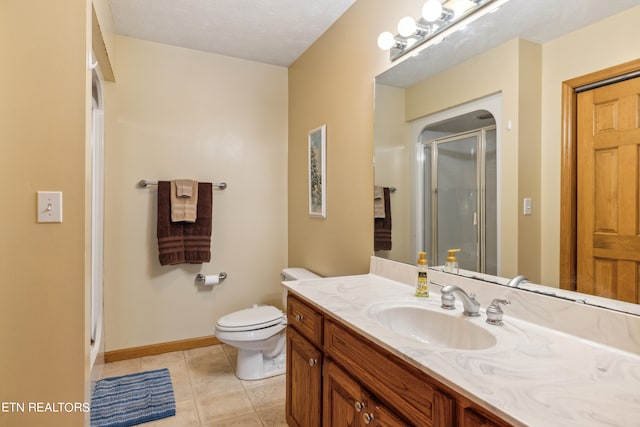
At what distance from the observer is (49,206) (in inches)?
54.1

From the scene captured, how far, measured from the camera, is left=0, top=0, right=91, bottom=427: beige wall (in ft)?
4.40

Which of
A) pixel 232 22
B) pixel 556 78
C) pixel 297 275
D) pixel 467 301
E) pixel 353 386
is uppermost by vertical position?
pixel 232 22

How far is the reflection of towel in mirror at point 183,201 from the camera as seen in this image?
269cm

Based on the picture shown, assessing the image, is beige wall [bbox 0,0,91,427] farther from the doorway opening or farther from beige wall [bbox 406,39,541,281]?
the doorway opening

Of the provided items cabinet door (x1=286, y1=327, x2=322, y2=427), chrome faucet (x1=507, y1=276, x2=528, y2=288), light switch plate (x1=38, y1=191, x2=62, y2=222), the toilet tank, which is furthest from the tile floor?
chrome faucet (x1=507, y1=276, x2=528, y2=288)

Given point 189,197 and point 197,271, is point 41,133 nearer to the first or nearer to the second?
point 189,197

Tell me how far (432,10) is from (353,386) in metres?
1.52

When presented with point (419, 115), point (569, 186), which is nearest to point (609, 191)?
point (569, 186)

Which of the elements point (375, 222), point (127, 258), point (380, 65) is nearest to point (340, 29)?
point (380, 65)

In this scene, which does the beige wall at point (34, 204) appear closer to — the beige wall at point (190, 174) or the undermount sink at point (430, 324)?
the undermount sink at point (430, 324)

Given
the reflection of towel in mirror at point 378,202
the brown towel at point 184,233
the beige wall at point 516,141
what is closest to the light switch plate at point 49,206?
the brown towel at point 184,233

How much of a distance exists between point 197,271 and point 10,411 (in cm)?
161

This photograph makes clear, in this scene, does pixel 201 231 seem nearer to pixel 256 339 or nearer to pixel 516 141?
pixel 256 339

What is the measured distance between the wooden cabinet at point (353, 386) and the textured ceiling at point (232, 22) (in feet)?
5.97
